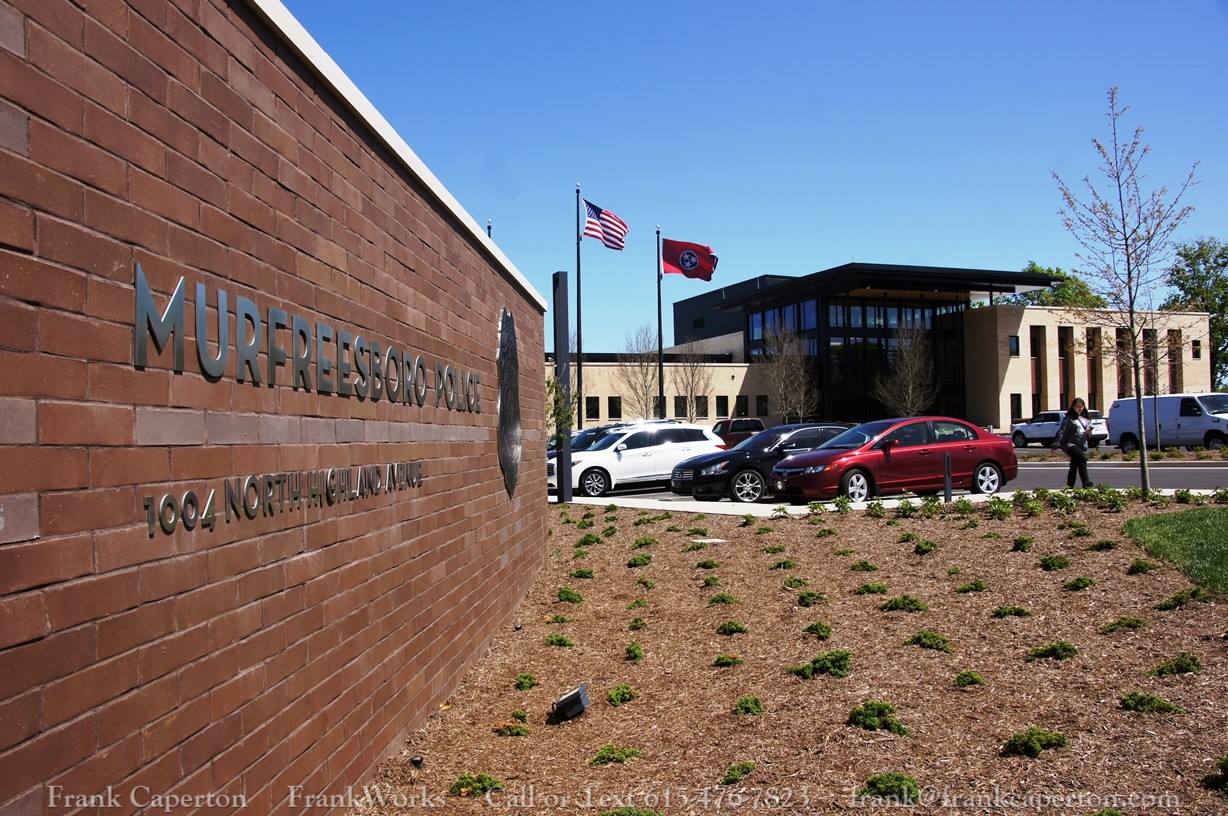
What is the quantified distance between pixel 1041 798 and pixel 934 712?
3.94ft

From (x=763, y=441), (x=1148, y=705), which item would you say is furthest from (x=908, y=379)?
(x=1148, y=705)

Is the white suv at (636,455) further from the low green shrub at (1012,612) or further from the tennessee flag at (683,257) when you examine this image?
the low green shrub at (1012,612)

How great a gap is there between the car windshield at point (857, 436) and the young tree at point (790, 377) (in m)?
35.0

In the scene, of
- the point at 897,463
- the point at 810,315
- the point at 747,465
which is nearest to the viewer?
the point at 897,463

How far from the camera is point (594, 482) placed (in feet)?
71.4

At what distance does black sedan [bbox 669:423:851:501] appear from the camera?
721 inches

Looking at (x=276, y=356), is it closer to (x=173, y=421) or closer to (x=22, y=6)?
(x=173, y=421)

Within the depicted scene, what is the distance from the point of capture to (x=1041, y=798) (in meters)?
4.22

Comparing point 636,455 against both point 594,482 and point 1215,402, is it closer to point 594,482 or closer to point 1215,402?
point 594,482

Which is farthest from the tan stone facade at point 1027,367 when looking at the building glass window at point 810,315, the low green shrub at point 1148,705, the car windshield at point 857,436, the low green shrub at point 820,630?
the low green shrub at point 1148,705

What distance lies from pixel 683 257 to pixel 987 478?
19.5 metres

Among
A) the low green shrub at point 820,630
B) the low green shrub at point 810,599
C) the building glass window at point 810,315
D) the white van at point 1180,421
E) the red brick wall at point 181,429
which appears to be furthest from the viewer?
the building glass window at point 810,315

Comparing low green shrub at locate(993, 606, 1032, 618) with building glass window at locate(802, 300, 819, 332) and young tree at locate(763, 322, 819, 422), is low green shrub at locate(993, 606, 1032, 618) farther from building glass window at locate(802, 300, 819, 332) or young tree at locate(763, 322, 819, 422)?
building glass window at locate(802, 300, 819, 332)

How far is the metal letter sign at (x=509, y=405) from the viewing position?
347 inches
